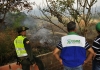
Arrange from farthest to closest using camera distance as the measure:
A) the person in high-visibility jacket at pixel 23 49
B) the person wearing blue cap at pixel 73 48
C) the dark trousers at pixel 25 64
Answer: the dark trousers at pixel 25 64
the person in high-visibility jacket at pixel 23 49
the person wearing blue cap at pixel 73 48

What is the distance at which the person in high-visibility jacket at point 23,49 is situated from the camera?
5.14 metres

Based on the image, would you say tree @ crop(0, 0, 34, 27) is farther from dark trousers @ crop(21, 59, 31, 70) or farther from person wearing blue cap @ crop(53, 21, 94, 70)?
person wearing blue cap @ crop(53, 21, 94, 70)

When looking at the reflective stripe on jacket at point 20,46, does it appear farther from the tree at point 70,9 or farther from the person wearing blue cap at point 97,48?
the tree at point 70,9

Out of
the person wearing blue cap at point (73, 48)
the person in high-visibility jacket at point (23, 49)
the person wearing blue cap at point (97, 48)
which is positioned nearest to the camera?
the person wearing blue cap at point (73, 48)

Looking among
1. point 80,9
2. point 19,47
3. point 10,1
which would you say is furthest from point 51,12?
point 19,47

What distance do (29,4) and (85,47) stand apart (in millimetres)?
5631

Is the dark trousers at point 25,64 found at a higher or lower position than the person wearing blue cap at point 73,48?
lower

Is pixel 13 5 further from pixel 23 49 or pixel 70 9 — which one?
pixel 23 49

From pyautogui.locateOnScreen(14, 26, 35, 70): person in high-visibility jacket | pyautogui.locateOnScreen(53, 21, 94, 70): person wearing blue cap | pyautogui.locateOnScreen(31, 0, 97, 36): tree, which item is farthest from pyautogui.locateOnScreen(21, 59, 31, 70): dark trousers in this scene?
pyautogui.locateOnScreen(31, 0, 97, 36): tree

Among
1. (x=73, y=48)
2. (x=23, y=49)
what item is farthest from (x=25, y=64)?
(x=73, y=48)

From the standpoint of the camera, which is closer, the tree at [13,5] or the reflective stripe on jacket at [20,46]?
the reflective stripe on jacket at [20,46]

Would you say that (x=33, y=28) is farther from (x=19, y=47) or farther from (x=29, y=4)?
(x=19, y=47)

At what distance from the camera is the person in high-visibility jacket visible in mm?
5137

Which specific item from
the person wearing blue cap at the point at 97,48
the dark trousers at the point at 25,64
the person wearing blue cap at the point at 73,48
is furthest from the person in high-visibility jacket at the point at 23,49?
the person wearing blue cap at the point at 97,48
